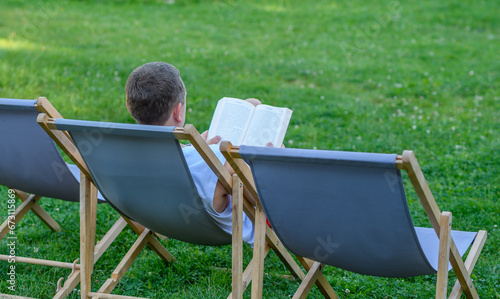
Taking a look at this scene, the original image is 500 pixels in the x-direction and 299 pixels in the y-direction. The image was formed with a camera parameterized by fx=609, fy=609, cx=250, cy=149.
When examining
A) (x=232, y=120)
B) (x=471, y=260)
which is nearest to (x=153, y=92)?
(x=232, y=120)

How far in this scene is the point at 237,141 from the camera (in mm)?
2873

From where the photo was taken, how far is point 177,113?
2676 millimetres

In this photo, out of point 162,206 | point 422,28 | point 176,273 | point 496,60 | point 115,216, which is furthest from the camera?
point 422,28

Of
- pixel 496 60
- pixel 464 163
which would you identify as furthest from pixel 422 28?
pixel 464 163

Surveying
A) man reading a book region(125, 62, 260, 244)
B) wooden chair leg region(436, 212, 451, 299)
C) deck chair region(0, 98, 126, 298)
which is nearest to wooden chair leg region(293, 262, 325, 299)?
man reading a book region(125, 62, 260, 244)

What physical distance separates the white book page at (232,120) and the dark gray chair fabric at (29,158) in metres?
0.79

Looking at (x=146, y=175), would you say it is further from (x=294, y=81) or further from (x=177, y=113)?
(x=294, y=81)

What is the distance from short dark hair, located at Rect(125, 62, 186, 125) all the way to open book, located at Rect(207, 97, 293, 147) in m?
0.34

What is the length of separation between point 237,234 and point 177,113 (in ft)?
1.96

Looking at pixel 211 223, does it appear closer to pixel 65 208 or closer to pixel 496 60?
pixel 65 208

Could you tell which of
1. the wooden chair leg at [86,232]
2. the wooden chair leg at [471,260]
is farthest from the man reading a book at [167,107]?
the wooden chair leg at [471,260]

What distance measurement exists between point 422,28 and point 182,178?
8263 millimetres

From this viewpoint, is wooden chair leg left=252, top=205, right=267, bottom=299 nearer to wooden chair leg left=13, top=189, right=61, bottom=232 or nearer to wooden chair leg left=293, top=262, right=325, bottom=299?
wooden chair leg left=293, top=262, right=325, bottom=299

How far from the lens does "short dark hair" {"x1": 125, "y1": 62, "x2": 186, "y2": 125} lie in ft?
8.46
